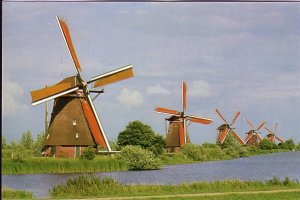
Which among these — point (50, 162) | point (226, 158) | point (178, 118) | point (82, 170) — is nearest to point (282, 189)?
point (82, 170)

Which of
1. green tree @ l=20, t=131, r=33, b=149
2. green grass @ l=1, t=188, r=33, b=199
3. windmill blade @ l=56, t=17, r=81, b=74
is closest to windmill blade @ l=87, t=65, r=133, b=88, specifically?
windmill blade @ l=56, t=17, r=81, b=74

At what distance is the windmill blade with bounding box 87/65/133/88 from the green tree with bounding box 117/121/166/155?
1.45 metres

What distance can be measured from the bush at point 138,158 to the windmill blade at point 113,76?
2.28 m

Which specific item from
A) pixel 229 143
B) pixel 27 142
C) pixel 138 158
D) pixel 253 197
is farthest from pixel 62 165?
pixel 229 143

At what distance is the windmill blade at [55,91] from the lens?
1731 cm

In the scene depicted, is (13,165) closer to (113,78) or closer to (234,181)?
(113,78)

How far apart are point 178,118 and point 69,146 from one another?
820 cm

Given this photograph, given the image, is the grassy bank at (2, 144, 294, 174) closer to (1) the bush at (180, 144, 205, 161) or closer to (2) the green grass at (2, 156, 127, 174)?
(2) the green grass at (2, 156, 127, 174)

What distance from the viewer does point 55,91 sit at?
750 inches

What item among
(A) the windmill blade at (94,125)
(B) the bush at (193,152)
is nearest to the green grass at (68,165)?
(A) the windmill blade at (94,125)

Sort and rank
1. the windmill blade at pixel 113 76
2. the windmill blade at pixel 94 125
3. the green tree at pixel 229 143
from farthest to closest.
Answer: the green tree at pixel 229 143, the windmill blade at pixel 94 125, the windmill blade at pixel 113 76

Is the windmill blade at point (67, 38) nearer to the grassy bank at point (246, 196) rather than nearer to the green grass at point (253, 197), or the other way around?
the grassy bank at point (246, 196)

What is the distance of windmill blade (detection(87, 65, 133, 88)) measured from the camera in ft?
50.4

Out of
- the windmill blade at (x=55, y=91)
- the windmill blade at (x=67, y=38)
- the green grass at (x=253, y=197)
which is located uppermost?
the windmill blade at (x=67, y=38)
